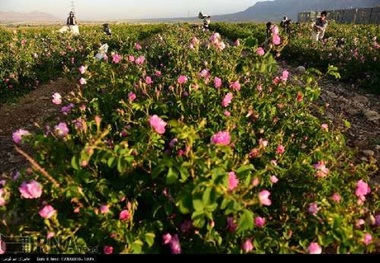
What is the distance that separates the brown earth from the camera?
5996 millimetres

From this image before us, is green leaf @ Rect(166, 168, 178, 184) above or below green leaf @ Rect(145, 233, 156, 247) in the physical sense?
above

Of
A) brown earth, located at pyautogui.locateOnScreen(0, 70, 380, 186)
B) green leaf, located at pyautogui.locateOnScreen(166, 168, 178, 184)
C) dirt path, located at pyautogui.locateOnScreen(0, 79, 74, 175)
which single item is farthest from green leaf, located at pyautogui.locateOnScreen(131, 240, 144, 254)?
dirt path, located at pyautogui.locateOnScreen(0, 79, 74, 175)

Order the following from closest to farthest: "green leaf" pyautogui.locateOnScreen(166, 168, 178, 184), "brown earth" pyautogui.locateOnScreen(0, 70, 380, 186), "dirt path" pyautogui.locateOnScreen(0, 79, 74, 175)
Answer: "green leaf" pyautogui.locateOnScreen(166, 168, 178, 184) < "brown earth" pyautogui.locateOnScreen(0, 70, 380, 186) < "dirt path" pyautogui.locateOnScreen(0, 79, 74, 175)

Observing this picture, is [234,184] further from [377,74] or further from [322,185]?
[377,74]

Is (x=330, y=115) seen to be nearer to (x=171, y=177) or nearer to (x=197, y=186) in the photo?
(x=171, y=177)

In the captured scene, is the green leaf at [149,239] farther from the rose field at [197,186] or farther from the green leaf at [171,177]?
the green leaf at [171,177]

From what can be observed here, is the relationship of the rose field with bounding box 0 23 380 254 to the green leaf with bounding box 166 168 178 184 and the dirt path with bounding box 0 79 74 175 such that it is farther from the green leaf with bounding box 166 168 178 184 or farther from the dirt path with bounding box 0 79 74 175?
the dirt path with bounding box 0 79 74 175

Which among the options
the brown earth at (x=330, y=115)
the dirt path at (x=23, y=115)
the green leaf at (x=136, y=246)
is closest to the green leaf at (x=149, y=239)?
the green leaf at (x=136, y=246)

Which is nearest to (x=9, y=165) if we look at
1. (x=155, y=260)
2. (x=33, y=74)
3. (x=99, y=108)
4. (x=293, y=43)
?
(x=99, y=108)

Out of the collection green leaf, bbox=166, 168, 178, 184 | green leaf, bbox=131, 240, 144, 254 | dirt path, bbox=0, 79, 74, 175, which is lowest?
dirt path, bbox=0, 79, 74, 175

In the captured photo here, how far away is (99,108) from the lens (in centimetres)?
459

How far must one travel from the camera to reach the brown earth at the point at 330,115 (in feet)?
19.7

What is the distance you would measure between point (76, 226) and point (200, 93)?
1891 millimetres

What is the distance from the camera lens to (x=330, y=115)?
23.8 ft
